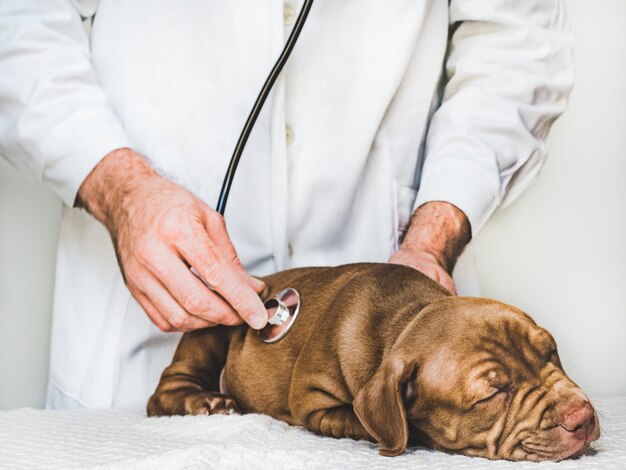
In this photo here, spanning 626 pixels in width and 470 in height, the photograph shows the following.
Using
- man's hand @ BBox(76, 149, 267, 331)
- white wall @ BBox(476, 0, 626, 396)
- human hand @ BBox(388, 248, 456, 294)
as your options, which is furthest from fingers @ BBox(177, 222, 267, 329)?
white wall @ BBox(476, 0, 626, 396)

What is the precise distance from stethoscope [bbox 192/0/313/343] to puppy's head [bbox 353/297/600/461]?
0.30 m

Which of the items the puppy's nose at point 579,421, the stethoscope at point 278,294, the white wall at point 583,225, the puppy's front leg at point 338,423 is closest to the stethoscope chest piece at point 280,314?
the stethoscope at point 278,294

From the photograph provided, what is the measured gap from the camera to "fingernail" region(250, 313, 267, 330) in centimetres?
161

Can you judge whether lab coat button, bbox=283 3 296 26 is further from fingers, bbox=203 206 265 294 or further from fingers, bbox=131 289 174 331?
fingers, bbox=131 289 174 331

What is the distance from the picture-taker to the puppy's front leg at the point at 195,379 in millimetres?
1691

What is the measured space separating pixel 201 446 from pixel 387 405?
0.88 ft

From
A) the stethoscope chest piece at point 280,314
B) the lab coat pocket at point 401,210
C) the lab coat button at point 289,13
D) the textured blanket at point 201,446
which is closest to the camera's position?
the textured blanket at point 201,446

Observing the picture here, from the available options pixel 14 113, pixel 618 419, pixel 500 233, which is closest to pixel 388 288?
pixel 618 419

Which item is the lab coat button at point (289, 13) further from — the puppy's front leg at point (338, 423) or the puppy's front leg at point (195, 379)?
the puppy's front leg at point (338, 423)

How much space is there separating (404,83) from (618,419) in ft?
2.93

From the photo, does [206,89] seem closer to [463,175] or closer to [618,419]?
[463,175]

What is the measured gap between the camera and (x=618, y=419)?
1556 millimetres

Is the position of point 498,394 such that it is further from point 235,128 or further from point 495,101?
point 495,101

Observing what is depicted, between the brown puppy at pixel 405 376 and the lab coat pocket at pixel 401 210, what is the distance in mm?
340
